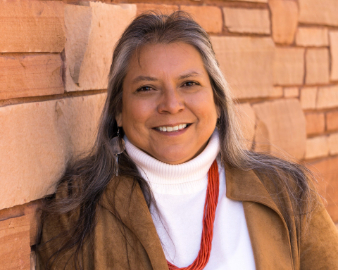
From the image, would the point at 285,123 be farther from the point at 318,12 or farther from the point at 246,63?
the point at 318,12

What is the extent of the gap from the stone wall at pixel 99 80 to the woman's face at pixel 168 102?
314 millimetres

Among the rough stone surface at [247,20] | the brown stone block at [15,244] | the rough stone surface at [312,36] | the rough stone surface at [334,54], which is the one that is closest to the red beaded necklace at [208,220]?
the brown stone block at [15,244]

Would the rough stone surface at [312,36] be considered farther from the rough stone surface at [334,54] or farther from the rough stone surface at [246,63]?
the rough stone surface at [246,63]

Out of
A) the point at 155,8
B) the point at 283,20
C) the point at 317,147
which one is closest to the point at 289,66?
the point at 283,20

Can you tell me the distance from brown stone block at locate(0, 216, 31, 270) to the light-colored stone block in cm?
291

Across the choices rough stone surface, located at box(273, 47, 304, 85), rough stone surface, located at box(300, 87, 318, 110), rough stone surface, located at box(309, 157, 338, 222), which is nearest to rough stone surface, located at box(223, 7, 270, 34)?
rough stone surface, located at box(273, 47, 304, 85)

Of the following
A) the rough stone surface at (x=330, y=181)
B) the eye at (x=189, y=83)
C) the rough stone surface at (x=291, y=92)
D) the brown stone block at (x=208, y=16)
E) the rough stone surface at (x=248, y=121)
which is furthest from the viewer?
the rough stone surface at (x=330, y=181)

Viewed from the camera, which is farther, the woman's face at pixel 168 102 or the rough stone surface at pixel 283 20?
the rough stone surface at pixel 283 20

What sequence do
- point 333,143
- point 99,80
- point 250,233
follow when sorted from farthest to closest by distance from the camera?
point 333,143 < point 99,80 < point 250,233

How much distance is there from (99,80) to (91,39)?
9.3 inches

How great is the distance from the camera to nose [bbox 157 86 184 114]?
2.04 m

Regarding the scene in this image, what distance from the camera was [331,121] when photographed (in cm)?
420

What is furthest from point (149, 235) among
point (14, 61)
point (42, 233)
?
point (14, 61)

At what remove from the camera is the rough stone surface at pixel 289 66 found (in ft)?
11.9
